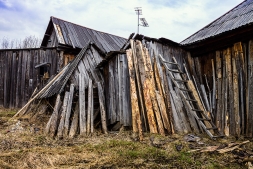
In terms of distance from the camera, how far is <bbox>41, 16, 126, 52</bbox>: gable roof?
1387cm

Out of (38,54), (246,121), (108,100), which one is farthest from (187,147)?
(38,54)

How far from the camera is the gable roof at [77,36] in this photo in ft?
45.5

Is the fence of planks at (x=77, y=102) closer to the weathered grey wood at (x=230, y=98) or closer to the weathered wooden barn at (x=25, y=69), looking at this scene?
the weathered wooden barn at (x=25, y=69)

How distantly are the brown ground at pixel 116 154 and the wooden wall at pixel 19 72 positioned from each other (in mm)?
6725

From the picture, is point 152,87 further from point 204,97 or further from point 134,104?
point 204,97

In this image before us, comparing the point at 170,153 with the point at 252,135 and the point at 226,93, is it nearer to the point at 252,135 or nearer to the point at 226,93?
the point at 252,135

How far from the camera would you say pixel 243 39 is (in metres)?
6.97

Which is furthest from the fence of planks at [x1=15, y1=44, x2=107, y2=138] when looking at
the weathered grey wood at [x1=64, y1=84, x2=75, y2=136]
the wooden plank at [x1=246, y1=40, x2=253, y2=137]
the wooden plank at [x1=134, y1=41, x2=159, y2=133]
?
the wooden plank at [x1=246, y1=40, x2=253, y2=137]

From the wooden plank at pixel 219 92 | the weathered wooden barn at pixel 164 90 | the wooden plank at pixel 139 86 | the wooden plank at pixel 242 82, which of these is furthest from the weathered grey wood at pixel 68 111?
the wooden plank at pixel 242 82

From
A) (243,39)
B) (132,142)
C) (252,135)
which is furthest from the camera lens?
(243,39)

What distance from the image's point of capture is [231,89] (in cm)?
697

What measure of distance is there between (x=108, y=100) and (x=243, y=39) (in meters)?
5.44

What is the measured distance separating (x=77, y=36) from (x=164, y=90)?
33.5 feet

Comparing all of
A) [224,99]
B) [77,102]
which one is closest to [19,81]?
[77,102]
